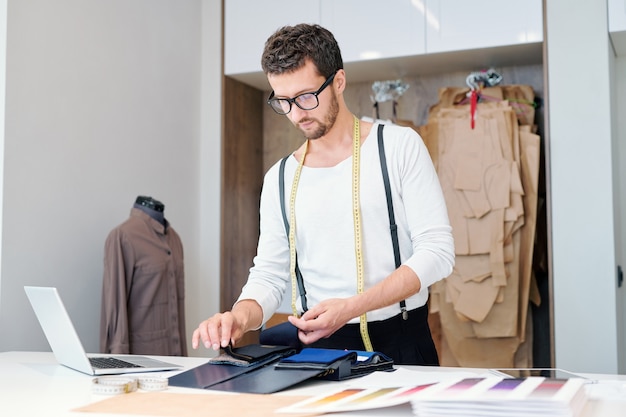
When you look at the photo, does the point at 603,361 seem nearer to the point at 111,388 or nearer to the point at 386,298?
the point at 386,298

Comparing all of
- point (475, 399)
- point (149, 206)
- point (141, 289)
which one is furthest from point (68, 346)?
point (149, 206)

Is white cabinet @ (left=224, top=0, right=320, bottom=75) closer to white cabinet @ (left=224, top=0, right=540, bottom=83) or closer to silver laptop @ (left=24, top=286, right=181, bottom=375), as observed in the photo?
white cabinet @ (left=224, top=0, right=540, bottom=83)

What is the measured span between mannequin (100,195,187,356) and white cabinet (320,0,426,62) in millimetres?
1288

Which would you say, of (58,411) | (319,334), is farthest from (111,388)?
(319,334)

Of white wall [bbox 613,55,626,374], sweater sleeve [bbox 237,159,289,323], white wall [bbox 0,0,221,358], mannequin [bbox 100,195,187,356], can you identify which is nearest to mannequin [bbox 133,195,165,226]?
mannequin [bbox 100,195,187,356]

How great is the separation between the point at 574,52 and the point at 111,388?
8.67 ft

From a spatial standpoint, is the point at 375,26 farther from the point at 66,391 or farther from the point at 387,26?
the point at 66,391

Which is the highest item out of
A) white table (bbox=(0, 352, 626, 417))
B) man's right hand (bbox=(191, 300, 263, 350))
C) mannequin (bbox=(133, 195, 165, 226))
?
mannequin (bbox=(133, 195, 165, 226))

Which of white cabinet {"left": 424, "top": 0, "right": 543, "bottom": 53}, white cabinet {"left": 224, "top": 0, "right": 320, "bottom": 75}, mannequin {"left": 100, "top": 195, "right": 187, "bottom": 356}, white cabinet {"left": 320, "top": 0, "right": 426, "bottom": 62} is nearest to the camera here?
mannequin {"left": 100, "top": 195, "right": 187, "bottom": 356}

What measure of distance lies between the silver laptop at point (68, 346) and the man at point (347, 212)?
0.62 ft

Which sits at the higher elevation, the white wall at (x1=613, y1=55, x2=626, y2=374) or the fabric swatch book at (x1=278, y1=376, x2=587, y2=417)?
the white wall at (x1=613, y1=55, x2=626, y2=374)

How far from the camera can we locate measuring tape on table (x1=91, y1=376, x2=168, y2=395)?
136cm

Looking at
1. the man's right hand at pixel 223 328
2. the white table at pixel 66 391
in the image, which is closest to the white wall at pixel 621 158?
the white table at pixel 66 391

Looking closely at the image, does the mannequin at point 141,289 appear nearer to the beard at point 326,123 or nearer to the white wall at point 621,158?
the beard at point 326,123
